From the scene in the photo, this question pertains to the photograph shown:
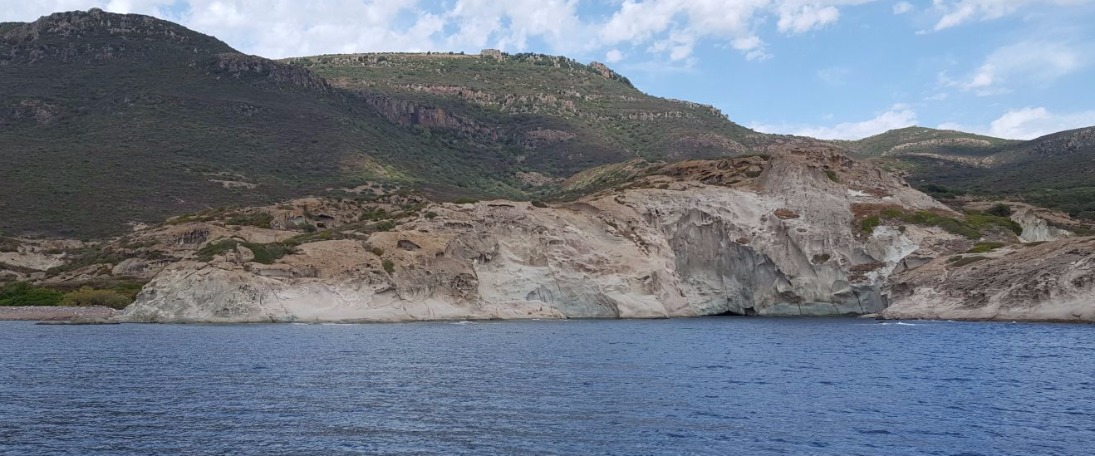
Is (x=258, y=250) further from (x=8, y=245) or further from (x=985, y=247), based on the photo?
(x=985, y=247)

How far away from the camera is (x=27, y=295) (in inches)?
3688

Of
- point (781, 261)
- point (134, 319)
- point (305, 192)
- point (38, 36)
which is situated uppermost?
point (38, 36)

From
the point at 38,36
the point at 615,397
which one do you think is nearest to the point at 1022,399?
the point at 615,397

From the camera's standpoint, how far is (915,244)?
85188 millimetres

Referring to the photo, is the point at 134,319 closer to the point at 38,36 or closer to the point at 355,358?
the point at 355,358

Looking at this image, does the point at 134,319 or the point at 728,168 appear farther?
the point at 728,168

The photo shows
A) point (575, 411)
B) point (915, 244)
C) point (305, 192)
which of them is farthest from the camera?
point (305, 192)

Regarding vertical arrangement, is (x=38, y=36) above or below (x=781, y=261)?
above

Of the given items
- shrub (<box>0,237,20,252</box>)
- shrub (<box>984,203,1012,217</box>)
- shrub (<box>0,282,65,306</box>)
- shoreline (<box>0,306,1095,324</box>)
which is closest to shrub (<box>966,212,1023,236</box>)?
shrub (<box>984,203,1012,217</box>)

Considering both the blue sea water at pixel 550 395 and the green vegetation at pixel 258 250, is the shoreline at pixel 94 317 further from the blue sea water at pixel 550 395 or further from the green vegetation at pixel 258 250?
the blue sea water at pixel 550 395

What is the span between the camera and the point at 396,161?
162m

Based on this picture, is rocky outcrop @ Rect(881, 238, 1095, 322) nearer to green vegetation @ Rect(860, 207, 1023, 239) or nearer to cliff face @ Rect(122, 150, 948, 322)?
cliff face @ Rect(122, 150, 948, 322)

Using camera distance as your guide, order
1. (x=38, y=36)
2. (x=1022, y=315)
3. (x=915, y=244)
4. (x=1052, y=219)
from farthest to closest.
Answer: (x=38, y=36), (x=1052, y=219), (x=915, y=244), (x=1022, y=315)

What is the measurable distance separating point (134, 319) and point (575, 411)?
58.5m
